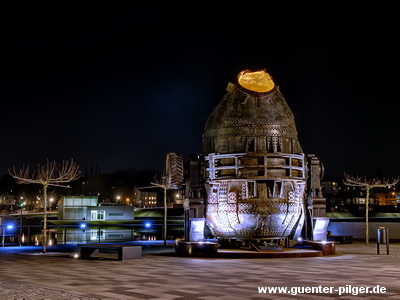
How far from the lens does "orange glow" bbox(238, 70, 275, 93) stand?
72.2 ft

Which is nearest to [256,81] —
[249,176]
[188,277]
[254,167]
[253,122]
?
[253,122]

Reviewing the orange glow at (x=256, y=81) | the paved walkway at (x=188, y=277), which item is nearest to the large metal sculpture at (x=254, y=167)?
the orange glow at (x=256, y=81)

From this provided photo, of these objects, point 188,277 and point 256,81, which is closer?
point 188,277

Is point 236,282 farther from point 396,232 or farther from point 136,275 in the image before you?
point 396,232

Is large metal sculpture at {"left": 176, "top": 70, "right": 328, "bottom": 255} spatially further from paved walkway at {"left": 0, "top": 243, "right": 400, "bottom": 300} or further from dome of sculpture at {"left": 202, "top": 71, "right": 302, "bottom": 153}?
paved walkway at {"left": 0, "top": 243, "right": 400, "bottom": 300}

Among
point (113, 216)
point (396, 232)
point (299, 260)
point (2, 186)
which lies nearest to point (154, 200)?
point (2, 186)

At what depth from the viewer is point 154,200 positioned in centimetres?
18525

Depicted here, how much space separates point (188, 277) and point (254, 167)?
8284 millimetres

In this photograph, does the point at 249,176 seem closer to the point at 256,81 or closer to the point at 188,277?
the point at 256,81

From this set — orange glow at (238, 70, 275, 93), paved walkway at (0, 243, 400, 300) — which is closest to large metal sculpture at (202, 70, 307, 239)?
orange glow at (238, 70, 275, 93)

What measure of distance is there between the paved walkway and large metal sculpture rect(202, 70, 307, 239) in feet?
8.08

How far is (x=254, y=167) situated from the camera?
2094cm

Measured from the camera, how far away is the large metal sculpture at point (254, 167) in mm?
21062

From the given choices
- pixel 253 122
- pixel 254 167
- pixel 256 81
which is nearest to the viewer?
pixel 254 167
